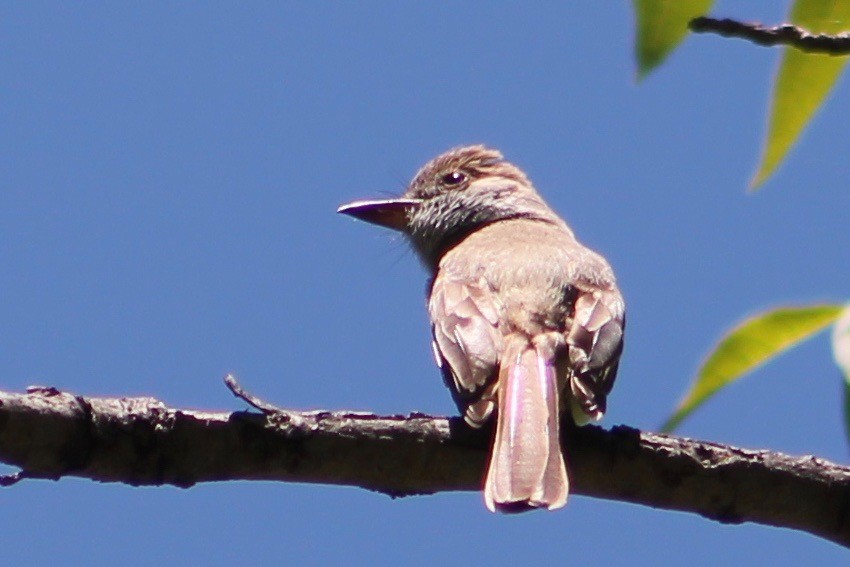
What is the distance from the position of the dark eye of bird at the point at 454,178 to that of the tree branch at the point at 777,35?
20.6 feet

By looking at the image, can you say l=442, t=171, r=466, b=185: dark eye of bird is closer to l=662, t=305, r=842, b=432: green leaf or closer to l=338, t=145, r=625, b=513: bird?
l=338, t=145, r=625, b=513: bird

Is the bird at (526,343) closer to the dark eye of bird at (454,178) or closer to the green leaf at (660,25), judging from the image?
the dark eye of bird at (454,178)

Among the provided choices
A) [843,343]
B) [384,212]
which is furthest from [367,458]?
[384,212]

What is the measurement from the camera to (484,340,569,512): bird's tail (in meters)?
3.54

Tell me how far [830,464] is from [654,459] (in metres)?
0.54

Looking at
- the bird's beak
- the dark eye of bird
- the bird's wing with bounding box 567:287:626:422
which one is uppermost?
the dark eye of bird

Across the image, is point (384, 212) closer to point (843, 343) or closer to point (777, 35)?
point (777, 35)

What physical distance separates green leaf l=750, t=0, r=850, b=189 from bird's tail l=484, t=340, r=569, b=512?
1731mm

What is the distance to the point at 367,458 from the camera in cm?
339

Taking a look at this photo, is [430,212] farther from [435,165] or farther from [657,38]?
[657,38]

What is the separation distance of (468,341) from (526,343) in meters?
0.24

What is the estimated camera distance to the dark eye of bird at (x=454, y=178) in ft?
27.1

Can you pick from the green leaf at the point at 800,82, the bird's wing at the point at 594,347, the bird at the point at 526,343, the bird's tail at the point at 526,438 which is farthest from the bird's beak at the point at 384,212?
the green leaf at the point at 800,82

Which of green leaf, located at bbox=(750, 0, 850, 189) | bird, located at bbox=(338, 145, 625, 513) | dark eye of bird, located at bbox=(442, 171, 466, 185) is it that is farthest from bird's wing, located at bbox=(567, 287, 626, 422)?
dark eye of bird, located at bbox=(442, 171, 466, 185)
